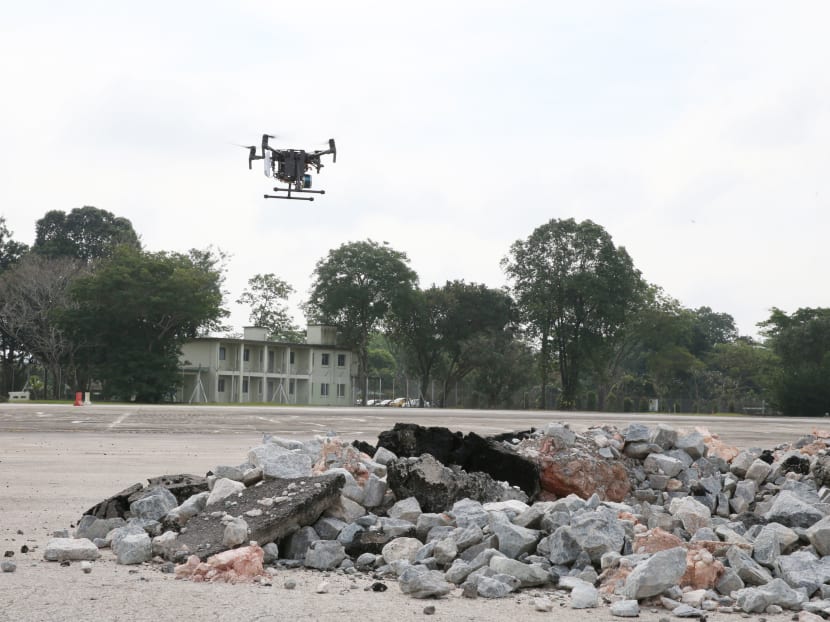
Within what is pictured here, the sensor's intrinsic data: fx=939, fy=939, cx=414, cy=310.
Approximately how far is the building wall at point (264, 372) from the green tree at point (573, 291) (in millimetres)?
17453

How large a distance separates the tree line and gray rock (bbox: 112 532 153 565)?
58.6 metres

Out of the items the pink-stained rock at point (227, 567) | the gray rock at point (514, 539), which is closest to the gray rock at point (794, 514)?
the gray rock at point (514, 539)

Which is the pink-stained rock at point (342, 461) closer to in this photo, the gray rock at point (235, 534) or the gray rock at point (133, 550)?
the gray rock at point (235, 534)

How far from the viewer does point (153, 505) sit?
27.7 feet

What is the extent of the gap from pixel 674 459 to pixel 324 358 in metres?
71.8

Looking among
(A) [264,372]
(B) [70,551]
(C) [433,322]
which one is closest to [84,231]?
(A) [264,372]

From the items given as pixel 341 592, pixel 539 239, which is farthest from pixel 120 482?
pixel 539 239

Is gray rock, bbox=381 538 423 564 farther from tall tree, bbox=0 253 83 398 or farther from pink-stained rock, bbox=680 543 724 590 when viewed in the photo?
tall tree, bbox=0 253 83 398

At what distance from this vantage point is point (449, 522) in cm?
770

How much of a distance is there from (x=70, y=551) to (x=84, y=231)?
87340mm

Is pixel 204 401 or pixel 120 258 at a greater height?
pixel 120 258

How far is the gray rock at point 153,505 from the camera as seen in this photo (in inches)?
329

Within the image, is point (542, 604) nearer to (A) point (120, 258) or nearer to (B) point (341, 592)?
(B) point (341, 592)

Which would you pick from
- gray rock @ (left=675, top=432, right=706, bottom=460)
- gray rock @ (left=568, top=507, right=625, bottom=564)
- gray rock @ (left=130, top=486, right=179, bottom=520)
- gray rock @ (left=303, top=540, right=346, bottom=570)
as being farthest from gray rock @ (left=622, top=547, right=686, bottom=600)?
gray rock @ (left=675, top=432, right=706, bottom=460)
